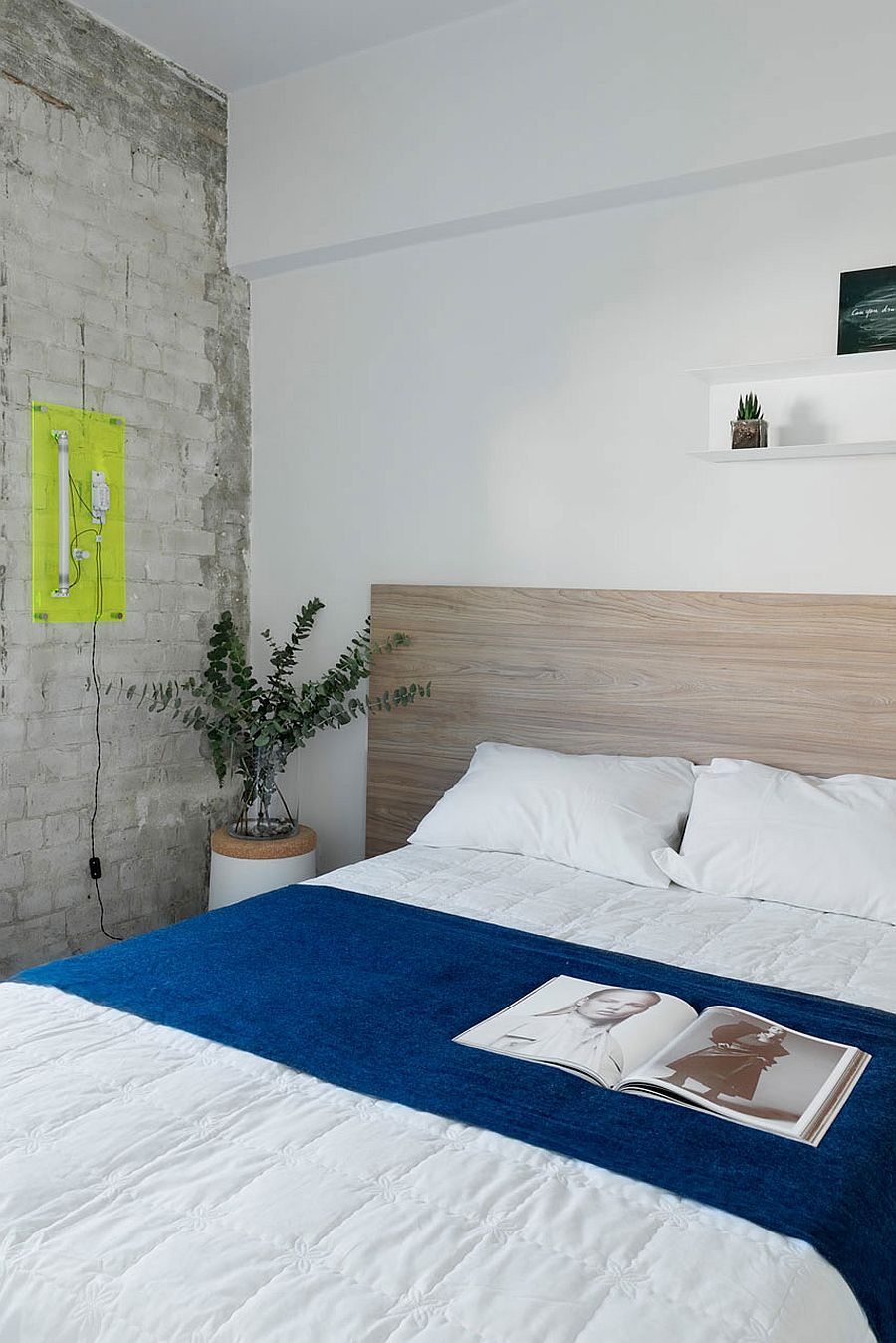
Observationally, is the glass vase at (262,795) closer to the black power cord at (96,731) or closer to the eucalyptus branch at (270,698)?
the eucalyptus branch at (270,698)

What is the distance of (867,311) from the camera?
8.61 feet

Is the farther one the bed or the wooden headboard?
the wooden headboard

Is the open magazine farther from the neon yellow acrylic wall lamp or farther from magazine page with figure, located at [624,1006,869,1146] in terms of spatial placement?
the neon yellow acrylic wall lamp

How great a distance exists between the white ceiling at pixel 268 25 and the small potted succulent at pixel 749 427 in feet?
4.29

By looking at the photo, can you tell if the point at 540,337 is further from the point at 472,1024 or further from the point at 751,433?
the point at 472,1024

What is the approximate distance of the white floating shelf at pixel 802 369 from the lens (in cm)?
259

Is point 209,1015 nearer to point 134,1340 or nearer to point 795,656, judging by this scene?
point 134,1340

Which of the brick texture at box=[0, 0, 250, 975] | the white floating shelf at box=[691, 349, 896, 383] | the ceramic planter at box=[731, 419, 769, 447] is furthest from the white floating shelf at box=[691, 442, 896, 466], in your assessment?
the brick texture at box=[0, 0, 250, 975]

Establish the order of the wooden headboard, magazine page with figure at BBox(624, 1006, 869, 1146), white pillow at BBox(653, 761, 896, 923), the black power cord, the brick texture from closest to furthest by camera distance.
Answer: magazine page with figure at BBox(624, 1006, 869, 1146) → white pillow at BBox(653, 761, 896, 923) → the wooden headboard → the brick texture → the black power cord

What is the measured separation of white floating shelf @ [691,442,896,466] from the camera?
2627mm

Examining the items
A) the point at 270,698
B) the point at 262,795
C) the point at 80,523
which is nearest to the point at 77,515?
the point at 80,523

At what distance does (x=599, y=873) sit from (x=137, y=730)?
1.52 meters

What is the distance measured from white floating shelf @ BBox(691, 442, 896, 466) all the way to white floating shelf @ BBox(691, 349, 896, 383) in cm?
17

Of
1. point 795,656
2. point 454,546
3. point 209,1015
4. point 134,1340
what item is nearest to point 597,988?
point 209,1015
